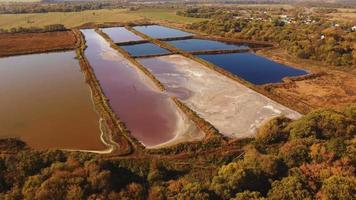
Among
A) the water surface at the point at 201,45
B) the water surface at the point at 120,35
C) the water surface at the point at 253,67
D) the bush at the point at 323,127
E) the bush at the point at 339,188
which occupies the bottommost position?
the bush at the point at 339,188

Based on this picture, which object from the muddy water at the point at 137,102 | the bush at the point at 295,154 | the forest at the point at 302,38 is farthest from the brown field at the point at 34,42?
the bush at the point at 295,154

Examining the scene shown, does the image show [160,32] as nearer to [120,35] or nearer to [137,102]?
[120,35]

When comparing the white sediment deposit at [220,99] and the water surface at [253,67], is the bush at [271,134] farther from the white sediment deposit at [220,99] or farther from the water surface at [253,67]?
the water surface at [253,67]

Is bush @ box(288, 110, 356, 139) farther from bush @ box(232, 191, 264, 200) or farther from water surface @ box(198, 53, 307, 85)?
water surface @ box(198, 53, 307, 85)

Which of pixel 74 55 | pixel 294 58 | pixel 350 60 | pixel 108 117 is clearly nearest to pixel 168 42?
pixel 74 55

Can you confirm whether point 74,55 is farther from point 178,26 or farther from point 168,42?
point 178,26

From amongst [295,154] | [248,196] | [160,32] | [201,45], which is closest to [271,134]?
[295,154]
